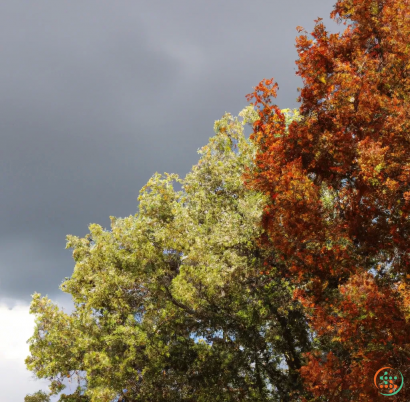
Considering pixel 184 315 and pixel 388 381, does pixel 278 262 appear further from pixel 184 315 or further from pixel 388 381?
pixel 388 381

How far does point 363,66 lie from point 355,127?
2331 millimetres

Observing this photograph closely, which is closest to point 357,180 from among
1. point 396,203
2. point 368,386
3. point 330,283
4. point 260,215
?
point 396,203

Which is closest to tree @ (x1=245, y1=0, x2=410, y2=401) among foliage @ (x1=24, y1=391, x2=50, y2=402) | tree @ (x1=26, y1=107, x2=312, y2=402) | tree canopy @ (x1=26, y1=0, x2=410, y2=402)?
tree canopy @ (x1=26, y1=0, x2=410, y2=402)

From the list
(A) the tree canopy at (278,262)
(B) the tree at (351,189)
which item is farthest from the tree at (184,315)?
(B) the tree at (351,189)

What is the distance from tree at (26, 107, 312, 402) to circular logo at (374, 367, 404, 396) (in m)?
5.76

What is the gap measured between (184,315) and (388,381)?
9.71 meters

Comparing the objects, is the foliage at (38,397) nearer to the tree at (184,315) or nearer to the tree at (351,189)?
the tree at (184,315)

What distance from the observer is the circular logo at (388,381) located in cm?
977

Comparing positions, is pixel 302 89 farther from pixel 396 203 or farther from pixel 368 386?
pixel 368 386

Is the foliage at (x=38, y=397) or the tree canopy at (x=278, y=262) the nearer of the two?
the tree canopy at (x=278, y=262)

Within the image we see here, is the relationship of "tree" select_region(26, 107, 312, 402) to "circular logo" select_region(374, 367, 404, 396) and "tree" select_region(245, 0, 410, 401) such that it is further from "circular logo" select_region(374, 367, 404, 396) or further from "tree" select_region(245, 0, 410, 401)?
"circular logo" select_region(374, 367, 404, 396)

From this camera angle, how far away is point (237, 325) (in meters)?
17.7

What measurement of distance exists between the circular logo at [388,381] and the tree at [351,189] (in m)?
0.17

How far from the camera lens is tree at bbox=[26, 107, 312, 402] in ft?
52.3
